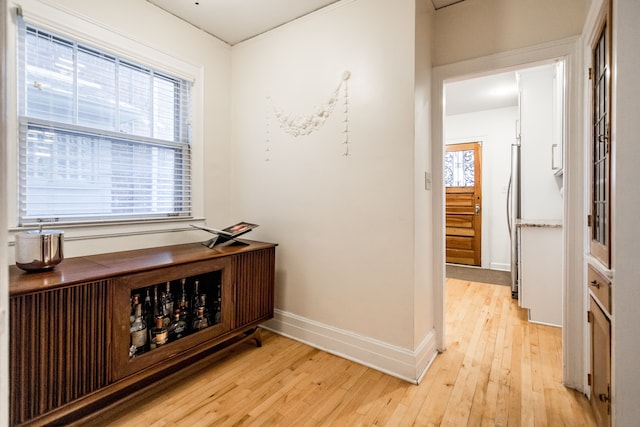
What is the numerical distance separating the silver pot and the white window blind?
447 mm

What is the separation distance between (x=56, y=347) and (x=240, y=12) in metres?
2.52

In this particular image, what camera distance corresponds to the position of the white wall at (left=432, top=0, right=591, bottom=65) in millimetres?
1900

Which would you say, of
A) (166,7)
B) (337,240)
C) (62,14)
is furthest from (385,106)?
(62,14)

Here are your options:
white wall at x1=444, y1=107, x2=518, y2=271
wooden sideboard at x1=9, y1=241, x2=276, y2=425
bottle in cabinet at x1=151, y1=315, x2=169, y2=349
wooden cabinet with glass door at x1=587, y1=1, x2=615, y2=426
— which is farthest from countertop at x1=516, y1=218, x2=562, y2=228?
bottle in cabinet at x1=151, y1=315, x2=169, y2=349

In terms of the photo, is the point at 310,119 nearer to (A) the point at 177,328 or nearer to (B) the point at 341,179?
(B) the point at 341,179

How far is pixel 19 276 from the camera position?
144cm

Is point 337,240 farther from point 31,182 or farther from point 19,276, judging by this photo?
point 31,182

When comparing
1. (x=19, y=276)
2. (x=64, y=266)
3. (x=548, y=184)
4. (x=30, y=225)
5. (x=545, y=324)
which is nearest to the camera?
(x=19, y=276)

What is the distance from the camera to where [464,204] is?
5457 mm

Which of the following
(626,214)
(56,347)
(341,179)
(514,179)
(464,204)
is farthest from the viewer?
(464,204)

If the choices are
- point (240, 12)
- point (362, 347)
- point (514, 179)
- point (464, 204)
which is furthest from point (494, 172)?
point (240, 12)

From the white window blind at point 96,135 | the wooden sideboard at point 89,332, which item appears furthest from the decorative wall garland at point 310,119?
the wooden sideboard at point 89,332

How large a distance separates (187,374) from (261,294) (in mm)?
704

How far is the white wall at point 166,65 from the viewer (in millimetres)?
1899
